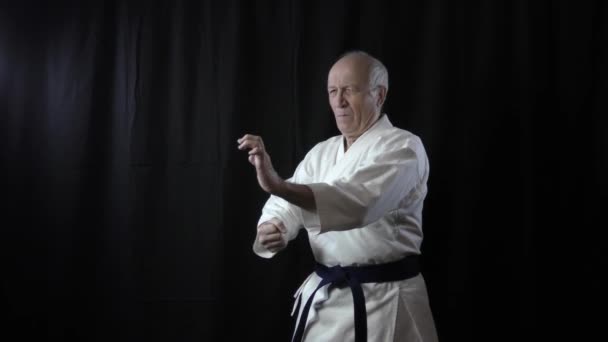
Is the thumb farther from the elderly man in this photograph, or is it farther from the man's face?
the man's face

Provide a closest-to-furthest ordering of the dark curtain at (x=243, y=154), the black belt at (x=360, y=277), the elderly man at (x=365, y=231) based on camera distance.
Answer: the elderly man at (x=365, y=231)
the black belt at (x=360, y=277)
the dark curtain at (x=243, y=154)

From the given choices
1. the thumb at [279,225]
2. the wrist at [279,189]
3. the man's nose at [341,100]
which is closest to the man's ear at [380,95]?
the man's nose at [341,100]

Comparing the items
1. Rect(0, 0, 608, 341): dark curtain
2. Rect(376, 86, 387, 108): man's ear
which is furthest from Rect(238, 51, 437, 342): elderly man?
Rect(0, 0, 608, 341): dark curtain

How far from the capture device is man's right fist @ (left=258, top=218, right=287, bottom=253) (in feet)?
5.79

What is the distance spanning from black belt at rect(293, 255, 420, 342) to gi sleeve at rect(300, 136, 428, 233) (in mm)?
284

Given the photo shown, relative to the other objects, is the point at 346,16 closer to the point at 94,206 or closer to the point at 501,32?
the point at 501,32

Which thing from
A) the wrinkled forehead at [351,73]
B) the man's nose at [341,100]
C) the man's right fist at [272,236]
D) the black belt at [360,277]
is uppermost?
the wrinkled forehead at [351,73]

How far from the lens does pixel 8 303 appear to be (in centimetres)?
253

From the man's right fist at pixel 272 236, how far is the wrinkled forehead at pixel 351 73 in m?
0.56

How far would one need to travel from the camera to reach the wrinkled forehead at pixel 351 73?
1855 mm

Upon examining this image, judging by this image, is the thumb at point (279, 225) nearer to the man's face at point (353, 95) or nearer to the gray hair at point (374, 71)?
the man's face at point (353, 95)

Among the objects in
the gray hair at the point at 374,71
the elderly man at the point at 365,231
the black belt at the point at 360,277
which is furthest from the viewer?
the gray hair at the point at 374,71

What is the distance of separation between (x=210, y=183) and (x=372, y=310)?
1111 millimetres

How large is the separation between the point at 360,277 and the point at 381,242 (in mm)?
138
